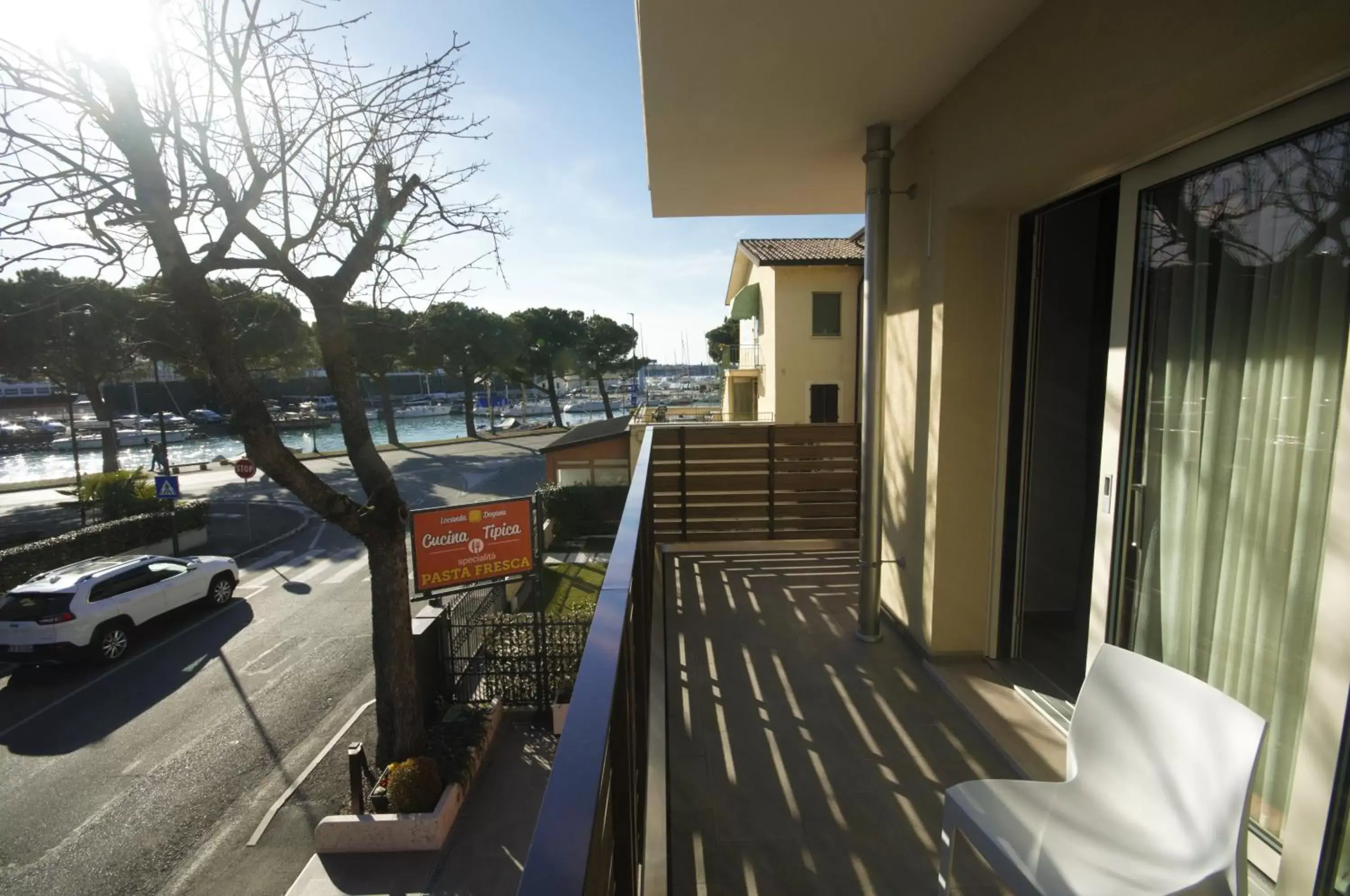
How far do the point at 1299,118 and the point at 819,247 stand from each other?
14974mm

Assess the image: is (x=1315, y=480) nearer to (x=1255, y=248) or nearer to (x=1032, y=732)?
(x=1255, y=248)

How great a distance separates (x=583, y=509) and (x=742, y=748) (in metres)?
14.1

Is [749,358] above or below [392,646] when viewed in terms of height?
above

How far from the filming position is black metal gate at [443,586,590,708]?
8148mm

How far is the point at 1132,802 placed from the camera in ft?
4.45

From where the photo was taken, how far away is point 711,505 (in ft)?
17.0

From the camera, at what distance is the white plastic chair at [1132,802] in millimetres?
1131

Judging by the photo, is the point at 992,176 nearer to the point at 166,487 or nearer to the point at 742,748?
the point at 742,748

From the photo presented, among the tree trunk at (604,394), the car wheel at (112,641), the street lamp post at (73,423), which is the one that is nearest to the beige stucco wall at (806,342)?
the car wheel at (112,641)

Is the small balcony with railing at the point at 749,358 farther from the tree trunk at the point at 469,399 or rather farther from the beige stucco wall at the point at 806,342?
the tree trunk at the point at 469,399

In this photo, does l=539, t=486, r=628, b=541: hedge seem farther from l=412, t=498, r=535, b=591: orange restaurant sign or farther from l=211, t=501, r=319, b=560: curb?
l=211, t=501, r=319, b=560: curb

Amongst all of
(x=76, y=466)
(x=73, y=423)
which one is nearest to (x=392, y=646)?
(x=76, y=466)

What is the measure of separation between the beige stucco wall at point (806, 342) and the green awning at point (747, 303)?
1.75 m

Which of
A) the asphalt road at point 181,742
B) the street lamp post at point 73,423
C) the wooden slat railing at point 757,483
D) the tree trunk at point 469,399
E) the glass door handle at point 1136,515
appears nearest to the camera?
the glass door handle at point 1136,515
